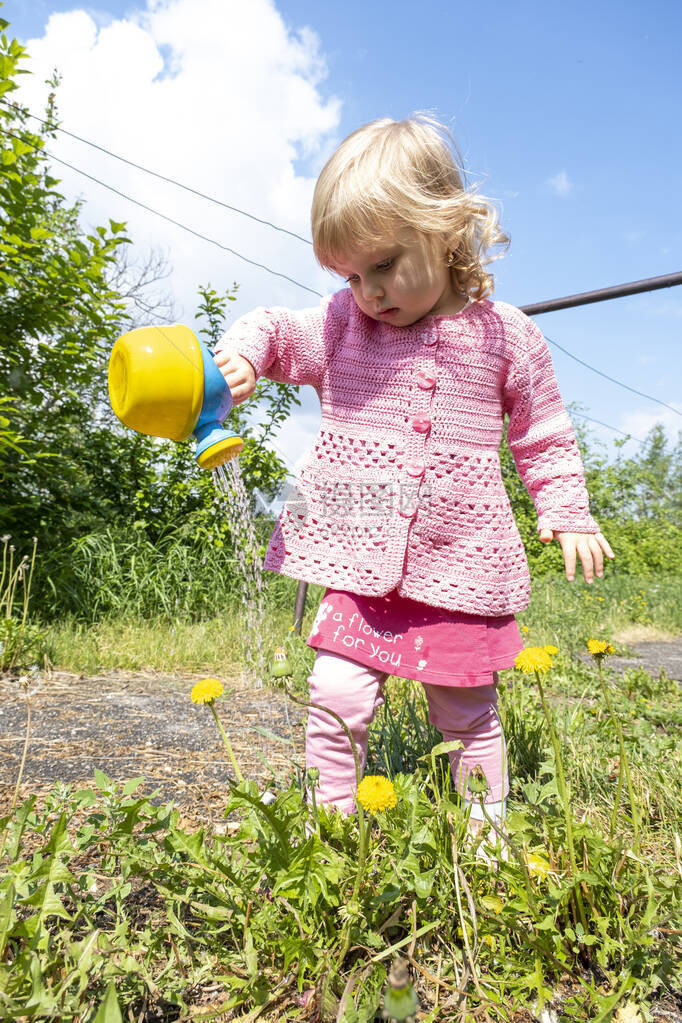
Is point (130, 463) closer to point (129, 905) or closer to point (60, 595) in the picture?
point (60, 595)

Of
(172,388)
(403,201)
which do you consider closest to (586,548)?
(403,201)

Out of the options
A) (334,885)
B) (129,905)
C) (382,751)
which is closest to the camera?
(334,885)

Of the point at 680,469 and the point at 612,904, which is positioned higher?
the point at 680,469

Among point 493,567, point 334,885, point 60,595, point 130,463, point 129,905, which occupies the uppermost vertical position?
point 130,463

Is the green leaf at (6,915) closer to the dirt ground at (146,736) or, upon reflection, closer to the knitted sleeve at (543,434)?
the dirt ground at (146,736)

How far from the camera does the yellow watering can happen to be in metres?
1.28

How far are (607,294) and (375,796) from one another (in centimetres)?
264

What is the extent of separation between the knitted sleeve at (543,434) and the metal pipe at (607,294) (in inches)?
56.5

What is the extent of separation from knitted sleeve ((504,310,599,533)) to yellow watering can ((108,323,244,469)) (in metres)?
0.72

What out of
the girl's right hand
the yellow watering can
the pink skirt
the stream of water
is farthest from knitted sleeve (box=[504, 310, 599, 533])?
the stream of water

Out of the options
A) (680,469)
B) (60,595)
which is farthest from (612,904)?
(680,469)

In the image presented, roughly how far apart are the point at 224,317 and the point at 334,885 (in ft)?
15.2

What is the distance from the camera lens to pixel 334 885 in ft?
3.53

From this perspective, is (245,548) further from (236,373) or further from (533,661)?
(533,661)
